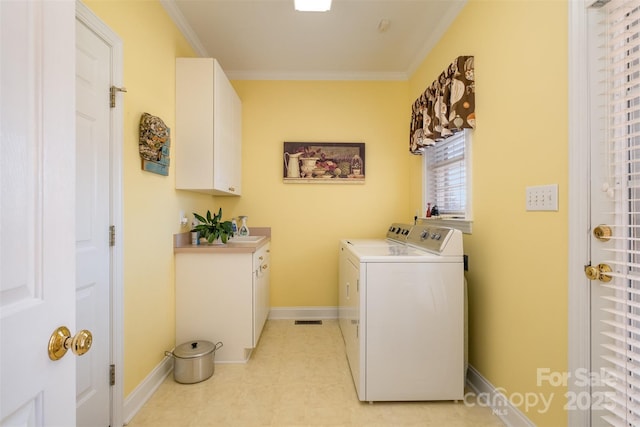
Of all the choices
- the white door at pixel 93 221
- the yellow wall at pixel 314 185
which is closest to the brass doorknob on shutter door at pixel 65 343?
the white door at pixel 93 221

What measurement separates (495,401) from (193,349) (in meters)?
1.97

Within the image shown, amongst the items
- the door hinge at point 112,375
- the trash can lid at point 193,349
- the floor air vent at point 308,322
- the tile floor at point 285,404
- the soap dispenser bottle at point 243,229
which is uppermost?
the soap dispenser bottle at point 243,229

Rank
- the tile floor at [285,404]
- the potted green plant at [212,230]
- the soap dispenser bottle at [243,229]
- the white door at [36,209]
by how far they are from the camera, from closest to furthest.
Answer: the white door at [36,209] → the tile floor at [285,404] → the potted green plant at [212,230] → the soap dispenser bottle at [243,229]

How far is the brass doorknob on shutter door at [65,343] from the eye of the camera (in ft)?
1.99

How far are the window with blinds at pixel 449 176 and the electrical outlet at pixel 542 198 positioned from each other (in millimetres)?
613

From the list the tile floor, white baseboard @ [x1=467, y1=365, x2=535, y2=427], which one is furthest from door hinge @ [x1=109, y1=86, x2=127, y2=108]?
white baseboard @ [x1=467, y1=365, x2=535, y2=427]

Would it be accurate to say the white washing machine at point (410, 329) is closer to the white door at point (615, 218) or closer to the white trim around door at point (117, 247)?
the white door at point (615, 218)

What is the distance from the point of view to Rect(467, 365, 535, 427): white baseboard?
157cm

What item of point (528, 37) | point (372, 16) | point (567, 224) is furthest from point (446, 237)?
point (372, 16)

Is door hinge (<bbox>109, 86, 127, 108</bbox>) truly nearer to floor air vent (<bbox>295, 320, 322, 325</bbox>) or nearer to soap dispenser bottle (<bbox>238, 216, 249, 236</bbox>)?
soap dispenser bottle (<bbox>238, 216, 249, 236</bbox>)

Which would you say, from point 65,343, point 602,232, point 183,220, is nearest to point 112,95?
point 183,220

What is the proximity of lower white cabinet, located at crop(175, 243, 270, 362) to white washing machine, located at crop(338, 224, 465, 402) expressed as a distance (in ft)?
3.17

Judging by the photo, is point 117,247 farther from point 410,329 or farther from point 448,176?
point 448,176

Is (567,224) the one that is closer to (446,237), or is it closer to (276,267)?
(446,237)
